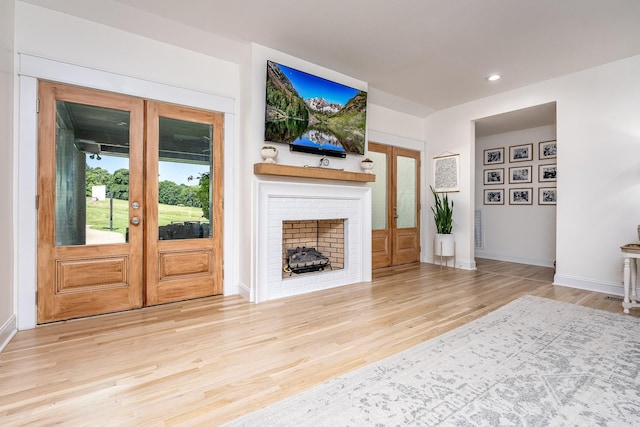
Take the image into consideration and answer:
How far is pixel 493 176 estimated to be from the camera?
6.19 m

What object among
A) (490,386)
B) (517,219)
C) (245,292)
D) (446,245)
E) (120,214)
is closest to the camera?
(490,386)

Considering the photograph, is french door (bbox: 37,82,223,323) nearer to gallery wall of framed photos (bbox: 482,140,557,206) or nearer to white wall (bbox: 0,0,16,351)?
white wall (bbox: 0,0,16,351)

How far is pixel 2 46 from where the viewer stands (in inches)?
89.4

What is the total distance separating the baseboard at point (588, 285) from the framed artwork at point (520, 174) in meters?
2.33

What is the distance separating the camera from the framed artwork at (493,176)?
6.06 meters

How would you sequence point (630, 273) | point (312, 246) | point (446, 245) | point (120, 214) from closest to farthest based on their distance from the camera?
point (120, 214) < point (630, 273) < point (312, 246) < point (446, 245)

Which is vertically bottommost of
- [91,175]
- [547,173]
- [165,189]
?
[165,189]

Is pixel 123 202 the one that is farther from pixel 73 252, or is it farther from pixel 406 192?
pixel 406 192

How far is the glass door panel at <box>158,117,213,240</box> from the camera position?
127 inches

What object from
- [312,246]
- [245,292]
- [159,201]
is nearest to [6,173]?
[159,201]

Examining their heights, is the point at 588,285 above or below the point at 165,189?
below

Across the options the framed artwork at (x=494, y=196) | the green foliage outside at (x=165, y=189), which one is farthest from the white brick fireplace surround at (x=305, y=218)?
the framed artwork at (x=494, y=196)

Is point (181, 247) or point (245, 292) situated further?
point (245, 292)

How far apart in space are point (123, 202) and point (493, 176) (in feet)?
21.3
